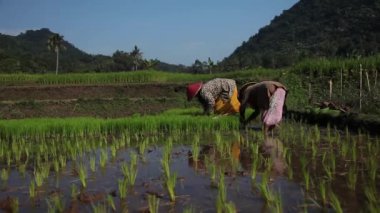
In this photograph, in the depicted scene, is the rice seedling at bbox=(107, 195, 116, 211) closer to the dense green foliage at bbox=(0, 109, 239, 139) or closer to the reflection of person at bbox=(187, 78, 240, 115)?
the dense green foliage at bbox=(0, 109, 239, 139)

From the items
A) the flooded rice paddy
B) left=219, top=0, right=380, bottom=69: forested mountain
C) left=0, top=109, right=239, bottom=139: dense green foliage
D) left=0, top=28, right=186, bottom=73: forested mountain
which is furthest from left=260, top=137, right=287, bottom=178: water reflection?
left=0, top=28, right=186, bottom=73: forested mountain

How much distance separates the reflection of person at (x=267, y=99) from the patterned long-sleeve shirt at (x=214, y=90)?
1.08m

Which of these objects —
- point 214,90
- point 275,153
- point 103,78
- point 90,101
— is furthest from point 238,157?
point 103,78

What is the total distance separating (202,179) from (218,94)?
583 centimetres

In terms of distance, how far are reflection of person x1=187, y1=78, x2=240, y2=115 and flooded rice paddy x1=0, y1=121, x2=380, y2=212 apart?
2819 mm

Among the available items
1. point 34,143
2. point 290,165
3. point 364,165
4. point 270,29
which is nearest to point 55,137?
point 34,143

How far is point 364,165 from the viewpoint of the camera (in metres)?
5.12

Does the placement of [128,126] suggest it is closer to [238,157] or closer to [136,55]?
[238,157]

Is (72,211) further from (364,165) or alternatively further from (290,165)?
(364,165)

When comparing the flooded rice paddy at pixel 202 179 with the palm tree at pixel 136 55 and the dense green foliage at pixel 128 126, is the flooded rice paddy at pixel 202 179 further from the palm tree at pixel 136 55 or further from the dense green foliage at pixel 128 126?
the palm tree at pixel 136 55

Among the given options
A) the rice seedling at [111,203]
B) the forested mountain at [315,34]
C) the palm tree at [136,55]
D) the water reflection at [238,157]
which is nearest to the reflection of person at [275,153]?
the water reflection at [238,157]

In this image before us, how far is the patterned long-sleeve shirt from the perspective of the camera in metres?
10.4

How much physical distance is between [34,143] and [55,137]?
807mm

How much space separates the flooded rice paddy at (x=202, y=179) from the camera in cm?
368
